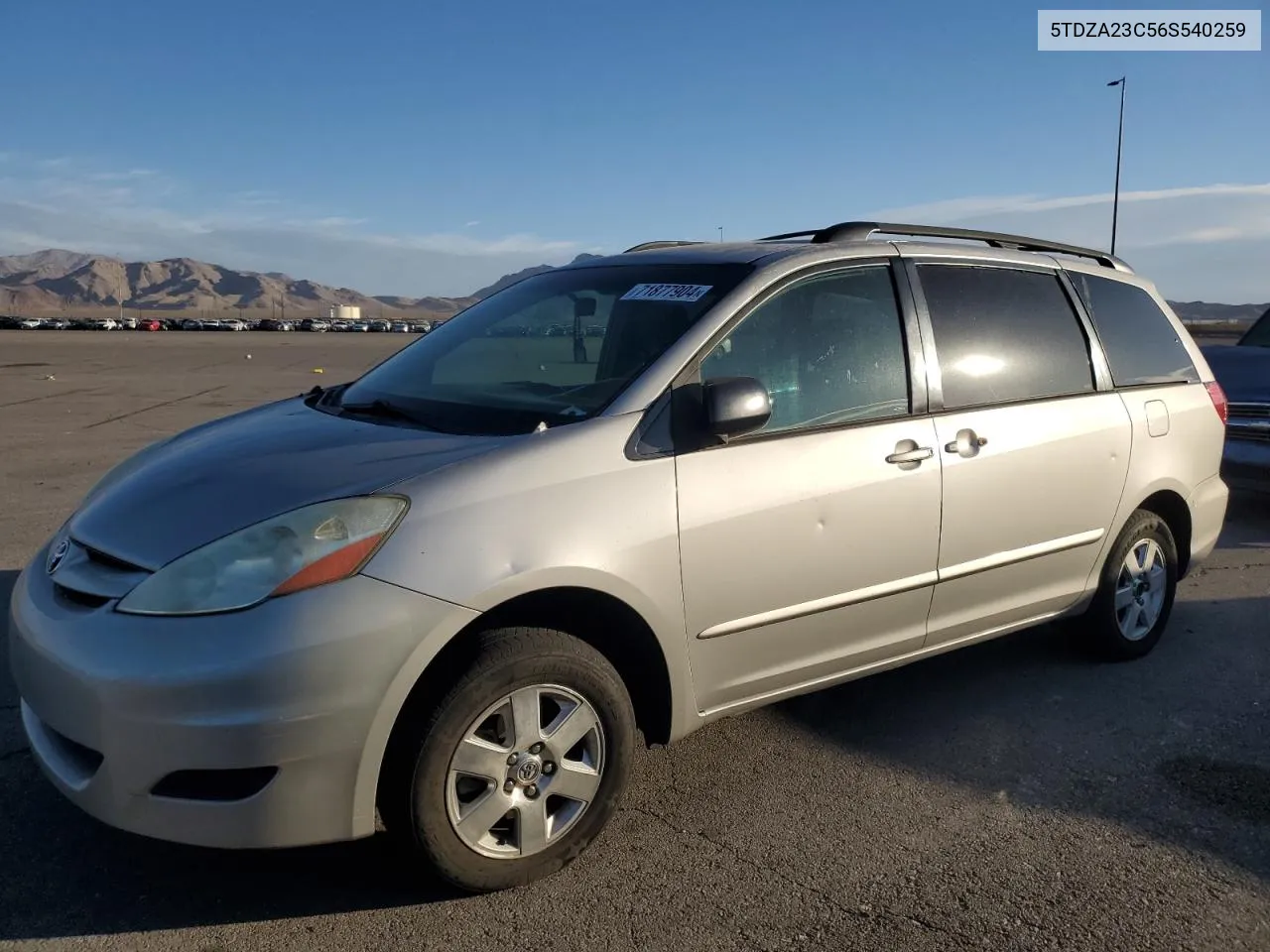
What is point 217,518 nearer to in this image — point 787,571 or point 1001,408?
point 787,571

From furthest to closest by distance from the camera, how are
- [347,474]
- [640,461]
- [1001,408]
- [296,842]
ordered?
[1001,408], [640,461], [347,474], [296,842]

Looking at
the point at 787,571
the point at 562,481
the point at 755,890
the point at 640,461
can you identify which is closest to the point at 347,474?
the point at 562,481

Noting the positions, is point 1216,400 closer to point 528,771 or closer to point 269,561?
point 528,771

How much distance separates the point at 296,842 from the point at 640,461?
132 centimetres

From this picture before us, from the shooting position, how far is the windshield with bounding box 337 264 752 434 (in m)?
3.29

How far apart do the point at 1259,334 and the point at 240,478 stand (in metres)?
8.94

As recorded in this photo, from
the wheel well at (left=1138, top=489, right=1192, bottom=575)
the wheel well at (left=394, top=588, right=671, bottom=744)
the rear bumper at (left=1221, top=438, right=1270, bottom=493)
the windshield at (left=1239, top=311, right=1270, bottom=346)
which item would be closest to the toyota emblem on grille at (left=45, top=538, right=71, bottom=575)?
the wheel well at (left=394, top=588, right=671, bottom=744)

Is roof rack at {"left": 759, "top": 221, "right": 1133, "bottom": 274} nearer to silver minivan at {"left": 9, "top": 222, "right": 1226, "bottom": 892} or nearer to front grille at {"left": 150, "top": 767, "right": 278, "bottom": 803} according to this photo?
silver minivan at {"left": 9, "top": 222, "right": 1226, "bottom": 892}

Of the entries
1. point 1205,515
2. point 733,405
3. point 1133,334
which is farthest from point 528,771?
point 1205,515

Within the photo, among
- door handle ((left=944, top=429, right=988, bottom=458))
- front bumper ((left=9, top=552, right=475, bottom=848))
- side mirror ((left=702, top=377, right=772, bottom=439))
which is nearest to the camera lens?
front bumper ((left=9, top=552, right=475, bottom=848))

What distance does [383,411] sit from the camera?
349 centimetres

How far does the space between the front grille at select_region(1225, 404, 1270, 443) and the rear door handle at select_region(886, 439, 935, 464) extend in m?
5.00

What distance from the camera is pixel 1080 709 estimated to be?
4.21m

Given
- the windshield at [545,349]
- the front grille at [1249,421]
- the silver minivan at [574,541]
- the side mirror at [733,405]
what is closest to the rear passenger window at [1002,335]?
the silver minivan at [574,541]
